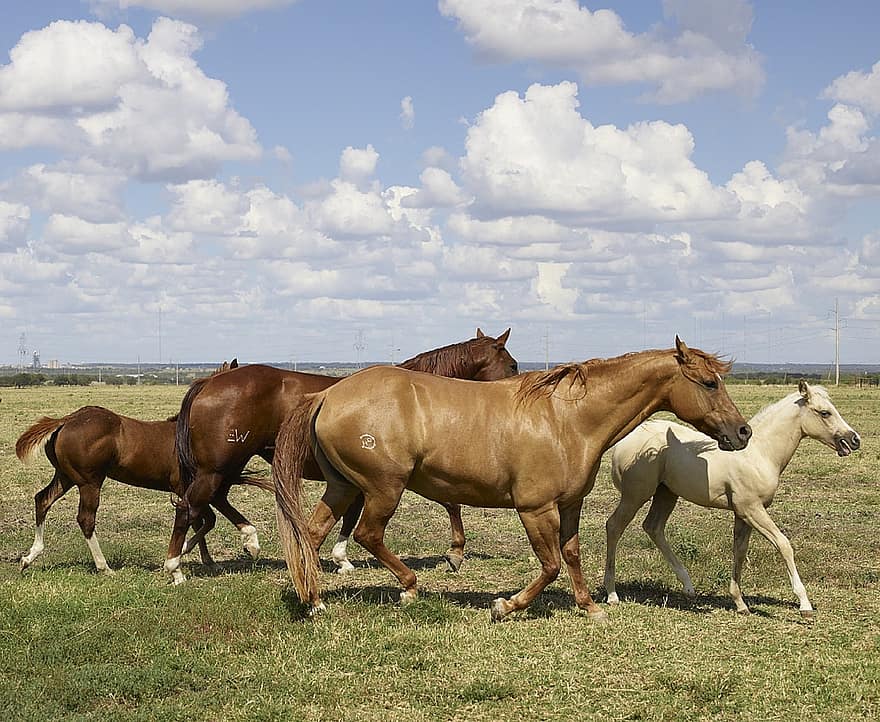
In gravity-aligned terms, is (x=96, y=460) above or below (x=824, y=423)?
below

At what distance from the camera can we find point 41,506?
989 cm

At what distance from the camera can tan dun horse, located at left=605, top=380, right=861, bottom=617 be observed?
322 inches

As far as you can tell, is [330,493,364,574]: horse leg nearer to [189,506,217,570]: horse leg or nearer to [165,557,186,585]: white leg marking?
[189,506,217,570]: horse leg

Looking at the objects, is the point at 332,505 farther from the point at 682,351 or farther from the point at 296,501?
the point at 682,351

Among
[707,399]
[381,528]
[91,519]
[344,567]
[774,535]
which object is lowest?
[344,567]

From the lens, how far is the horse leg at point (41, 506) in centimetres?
955

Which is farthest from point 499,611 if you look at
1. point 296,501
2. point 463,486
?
point 296,501

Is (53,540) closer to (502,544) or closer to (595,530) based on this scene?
(502,544)

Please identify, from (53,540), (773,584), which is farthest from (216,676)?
(53,540)

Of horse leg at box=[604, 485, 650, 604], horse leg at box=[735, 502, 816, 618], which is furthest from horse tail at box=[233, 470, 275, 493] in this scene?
horse leg at box=[735, 502, 816, 618]

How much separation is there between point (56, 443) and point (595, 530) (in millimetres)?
6329

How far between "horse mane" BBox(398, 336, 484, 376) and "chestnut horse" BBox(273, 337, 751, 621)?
2454 mm

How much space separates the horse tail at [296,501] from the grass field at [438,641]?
294 mm

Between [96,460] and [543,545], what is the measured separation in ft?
15.9
